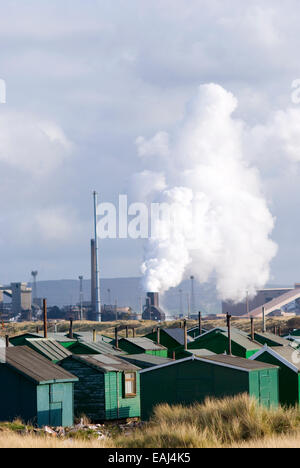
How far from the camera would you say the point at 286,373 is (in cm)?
3772

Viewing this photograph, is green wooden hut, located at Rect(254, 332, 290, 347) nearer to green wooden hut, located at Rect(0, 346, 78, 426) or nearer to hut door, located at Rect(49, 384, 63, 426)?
green wooden hut, located at Rect(0, 346, 78, 426)

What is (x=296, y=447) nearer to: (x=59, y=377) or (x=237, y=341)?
(x=59, y=377)

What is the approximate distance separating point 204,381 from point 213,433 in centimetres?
1446

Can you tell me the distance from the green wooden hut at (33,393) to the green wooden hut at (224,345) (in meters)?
19.6

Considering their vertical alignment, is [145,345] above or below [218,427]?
above

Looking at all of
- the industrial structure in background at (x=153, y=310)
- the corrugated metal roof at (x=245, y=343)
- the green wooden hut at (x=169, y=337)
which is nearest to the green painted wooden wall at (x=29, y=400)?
the corrugated metal roof at (x=245, y=343)

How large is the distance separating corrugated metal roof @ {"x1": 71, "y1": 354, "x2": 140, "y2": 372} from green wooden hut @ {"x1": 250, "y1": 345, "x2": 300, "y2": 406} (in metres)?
6.60

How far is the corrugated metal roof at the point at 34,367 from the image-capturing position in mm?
31438

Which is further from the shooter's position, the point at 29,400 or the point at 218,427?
the point at 29,400

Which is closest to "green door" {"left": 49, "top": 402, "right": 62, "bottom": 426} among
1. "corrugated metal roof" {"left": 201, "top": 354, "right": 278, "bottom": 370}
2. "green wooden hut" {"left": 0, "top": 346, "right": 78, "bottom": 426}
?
"green wooden hut" {"left": 0, "top": 346, "right": 78, "bottom": 426}

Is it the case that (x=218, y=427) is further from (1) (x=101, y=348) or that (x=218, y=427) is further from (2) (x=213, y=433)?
(1) (x=101, y=348)

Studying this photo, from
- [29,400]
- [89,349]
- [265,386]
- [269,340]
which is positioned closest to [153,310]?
[269,340]

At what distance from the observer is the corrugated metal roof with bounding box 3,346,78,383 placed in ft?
103
